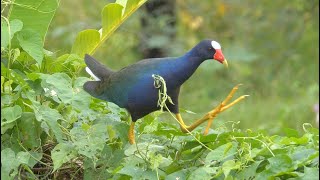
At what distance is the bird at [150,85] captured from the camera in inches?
126

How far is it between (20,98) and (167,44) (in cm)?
504

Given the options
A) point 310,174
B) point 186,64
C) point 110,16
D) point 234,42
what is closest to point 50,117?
point 186,64

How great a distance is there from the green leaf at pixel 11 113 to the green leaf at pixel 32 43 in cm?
25

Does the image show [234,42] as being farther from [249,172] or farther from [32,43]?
[249,172]

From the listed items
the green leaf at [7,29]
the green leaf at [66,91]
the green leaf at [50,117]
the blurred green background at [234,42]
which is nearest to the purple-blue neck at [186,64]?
the green leaf at [66,91]

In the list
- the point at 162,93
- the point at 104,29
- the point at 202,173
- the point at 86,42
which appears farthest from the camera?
the point at 104,29

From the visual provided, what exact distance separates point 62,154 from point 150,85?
40cm

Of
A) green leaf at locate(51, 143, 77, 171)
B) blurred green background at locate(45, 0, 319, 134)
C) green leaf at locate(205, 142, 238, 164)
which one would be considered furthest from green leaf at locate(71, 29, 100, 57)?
blurred green background at locate(45, 0, 319, 134)

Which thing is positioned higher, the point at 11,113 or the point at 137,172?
the point at 11,113

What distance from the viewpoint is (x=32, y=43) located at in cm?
322

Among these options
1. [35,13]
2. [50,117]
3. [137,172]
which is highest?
[35,13]

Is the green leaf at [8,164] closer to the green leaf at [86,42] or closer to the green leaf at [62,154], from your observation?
the green leaf at [62,154]

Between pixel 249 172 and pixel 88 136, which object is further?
pixel 88 136

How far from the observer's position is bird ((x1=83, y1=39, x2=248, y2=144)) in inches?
126
